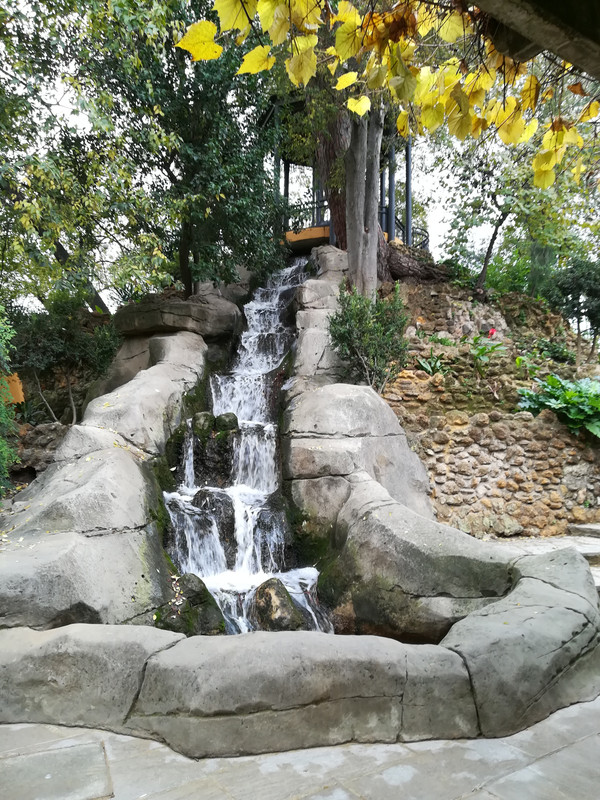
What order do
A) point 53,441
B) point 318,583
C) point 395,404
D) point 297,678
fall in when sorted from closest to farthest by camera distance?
point 297,678
point 318,583
point 395,404
point 53,441

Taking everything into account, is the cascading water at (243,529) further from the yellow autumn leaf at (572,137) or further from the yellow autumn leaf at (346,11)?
the yellow autumn leaf at (346,11)

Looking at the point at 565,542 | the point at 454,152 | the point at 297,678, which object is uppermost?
the point at 454,152

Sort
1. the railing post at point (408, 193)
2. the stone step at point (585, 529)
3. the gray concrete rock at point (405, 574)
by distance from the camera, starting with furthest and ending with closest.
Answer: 1. the railing post at point (408, 193)
2. the stone step at point (585, 529)
3. the gray concrete rock at point (405, 574)

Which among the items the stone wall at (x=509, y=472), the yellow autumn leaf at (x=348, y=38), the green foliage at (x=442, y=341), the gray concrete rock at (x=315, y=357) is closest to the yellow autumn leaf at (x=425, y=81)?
the yellow autumn leaf at (x=348, y=38)

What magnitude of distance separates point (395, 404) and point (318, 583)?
360 centimetres

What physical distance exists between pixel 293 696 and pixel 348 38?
276 cm

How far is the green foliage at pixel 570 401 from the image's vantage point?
757 cm

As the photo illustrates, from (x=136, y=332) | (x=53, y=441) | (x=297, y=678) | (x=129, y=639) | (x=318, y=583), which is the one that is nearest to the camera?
(x=297, y=678)

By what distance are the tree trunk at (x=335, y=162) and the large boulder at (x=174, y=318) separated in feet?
11.9

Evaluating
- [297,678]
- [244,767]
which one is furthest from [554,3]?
[244,767]

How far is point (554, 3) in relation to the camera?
4.95 ft

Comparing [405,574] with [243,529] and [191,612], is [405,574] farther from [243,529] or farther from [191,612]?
[243,529]

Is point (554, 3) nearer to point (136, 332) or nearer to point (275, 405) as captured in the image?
point (275, 405)

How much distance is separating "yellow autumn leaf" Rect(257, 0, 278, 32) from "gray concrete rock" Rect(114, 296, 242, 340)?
7742mm
